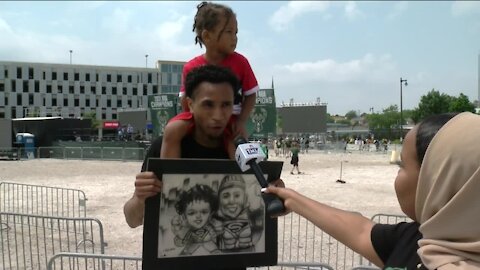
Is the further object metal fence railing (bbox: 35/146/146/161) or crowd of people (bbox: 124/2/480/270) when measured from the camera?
metal fence railing (bbox: 35/146/146/161)

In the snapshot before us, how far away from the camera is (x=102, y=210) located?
40.5 feet

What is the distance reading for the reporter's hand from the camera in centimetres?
219

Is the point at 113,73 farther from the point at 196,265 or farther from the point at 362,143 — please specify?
the point at 196,265

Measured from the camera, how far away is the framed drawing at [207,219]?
2.28 metres

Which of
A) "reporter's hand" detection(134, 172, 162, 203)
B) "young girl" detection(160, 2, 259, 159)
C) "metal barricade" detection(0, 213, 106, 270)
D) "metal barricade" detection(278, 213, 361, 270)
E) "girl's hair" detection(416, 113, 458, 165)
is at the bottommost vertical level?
"metal barricade" detection(278, 213, 361, 270)

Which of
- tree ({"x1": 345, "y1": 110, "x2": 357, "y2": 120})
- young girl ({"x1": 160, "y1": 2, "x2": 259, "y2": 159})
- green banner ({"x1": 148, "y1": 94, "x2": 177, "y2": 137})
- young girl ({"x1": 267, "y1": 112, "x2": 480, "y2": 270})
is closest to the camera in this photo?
young girl ({"x1": 267, "y1": 112, "x2": 480, "y2": 270})

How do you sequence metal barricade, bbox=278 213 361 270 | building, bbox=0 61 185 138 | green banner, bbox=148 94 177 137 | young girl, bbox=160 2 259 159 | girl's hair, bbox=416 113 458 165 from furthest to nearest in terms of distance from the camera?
building, bbox=0 61 185 138
green banner, bbox=148 94 177 137
metal barricade, bbox=278 213 361 270
young girl, bbox=160 2 259 159
girl's hair, bbox=416 113 458 165

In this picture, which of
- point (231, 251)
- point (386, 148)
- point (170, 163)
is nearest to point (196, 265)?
point (231, 251)

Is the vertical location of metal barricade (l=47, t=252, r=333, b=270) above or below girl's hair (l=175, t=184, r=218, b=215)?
below

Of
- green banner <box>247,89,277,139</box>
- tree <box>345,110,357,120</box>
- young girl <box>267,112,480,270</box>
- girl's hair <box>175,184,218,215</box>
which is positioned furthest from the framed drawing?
tree <box>345,110,357,120</box>

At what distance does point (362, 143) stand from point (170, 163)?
54.7 meters

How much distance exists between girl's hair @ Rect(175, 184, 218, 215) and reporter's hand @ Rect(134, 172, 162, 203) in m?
0.17

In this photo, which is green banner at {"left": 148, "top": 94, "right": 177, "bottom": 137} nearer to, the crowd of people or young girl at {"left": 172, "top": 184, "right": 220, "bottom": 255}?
the crowd of people

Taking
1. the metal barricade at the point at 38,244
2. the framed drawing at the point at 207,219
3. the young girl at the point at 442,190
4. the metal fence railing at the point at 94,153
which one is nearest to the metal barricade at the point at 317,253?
the metal barricade at the point at 38,244
